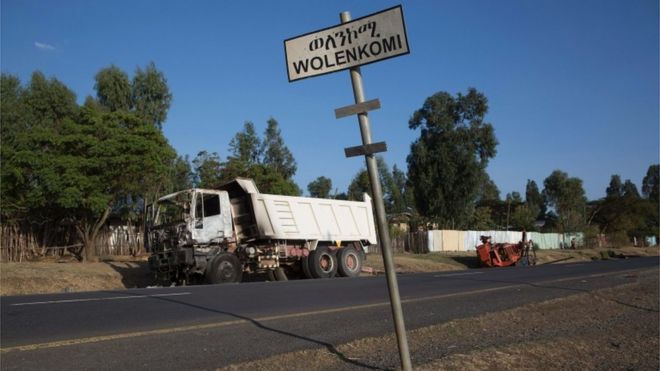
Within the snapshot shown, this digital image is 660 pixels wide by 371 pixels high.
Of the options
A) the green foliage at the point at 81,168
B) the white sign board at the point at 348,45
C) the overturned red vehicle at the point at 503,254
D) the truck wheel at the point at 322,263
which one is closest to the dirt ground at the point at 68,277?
the green foliage at the point at 81,168

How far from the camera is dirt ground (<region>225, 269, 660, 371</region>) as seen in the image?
5605 millimetres

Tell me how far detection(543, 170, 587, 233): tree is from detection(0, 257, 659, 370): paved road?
6474cm

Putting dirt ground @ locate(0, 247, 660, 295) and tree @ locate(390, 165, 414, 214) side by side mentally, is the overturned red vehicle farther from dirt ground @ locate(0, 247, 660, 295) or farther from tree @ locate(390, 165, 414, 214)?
tree @ locate(390, 165, 414, 214)

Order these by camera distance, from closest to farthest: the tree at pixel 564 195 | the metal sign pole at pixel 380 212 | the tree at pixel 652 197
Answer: the metal sign pole at pixel 380 212 → the tree at pixel 564 195 → the tree at pixel 652 197

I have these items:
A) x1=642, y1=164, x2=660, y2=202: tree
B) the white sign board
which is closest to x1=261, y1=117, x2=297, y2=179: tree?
the white sign board

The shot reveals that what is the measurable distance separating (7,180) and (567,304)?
20.6m

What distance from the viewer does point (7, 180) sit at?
894 inches

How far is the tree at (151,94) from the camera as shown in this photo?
34672 millimetres

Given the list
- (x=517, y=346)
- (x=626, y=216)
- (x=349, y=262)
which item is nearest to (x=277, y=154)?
(x=349, y=262)

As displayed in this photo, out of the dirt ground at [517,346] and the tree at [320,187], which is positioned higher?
the tree at [320,187]

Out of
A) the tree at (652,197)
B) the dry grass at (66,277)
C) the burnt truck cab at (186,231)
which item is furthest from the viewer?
the tree at (652,197)

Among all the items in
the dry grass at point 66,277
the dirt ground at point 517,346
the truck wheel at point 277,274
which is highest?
the dry grass at point 66,277

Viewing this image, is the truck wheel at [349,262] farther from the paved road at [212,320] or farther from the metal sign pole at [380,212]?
the metal sign pole at [380,212]

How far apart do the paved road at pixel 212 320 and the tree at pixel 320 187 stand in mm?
45333
